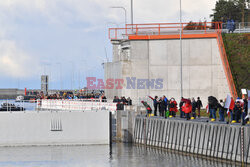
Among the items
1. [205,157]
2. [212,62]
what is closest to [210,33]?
[212,62]

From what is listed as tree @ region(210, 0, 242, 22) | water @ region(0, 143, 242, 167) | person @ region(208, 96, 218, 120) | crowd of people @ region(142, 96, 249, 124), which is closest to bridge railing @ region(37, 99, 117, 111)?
crowd of people @ region(142, 96, 249, 124)

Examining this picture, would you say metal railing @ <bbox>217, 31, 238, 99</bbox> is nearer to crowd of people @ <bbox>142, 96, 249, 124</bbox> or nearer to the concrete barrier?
crowd of people @ <bbox>142, 96, 249, 124</bbox>

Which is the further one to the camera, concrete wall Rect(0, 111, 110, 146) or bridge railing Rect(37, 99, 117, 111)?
bridge railing Rect(37, 99, 117, 111)

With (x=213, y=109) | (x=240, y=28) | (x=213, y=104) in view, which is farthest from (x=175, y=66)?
(x=213, y=104)

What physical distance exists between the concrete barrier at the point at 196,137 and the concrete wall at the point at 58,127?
10.2ft

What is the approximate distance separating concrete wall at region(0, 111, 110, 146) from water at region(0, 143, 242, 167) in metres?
0.58

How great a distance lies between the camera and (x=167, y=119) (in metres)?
43.3

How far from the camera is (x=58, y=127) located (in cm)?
4550

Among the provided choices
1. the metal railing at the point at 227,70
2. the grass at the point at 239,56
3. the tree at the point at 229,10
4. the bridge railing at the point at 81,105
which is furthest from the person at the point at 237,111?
the tree at the point at 229,10

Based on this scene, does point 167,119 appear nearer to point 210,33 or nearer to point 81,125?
point 81,125

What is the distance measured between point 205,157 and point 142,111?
13.6 metres

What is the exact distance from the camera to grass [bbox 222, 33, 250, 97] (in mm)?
62688

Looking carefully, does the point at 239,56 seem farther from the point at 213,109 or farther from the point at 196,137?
the point at 196,137

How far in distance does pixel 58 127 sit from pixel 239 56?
2651 centimetres
